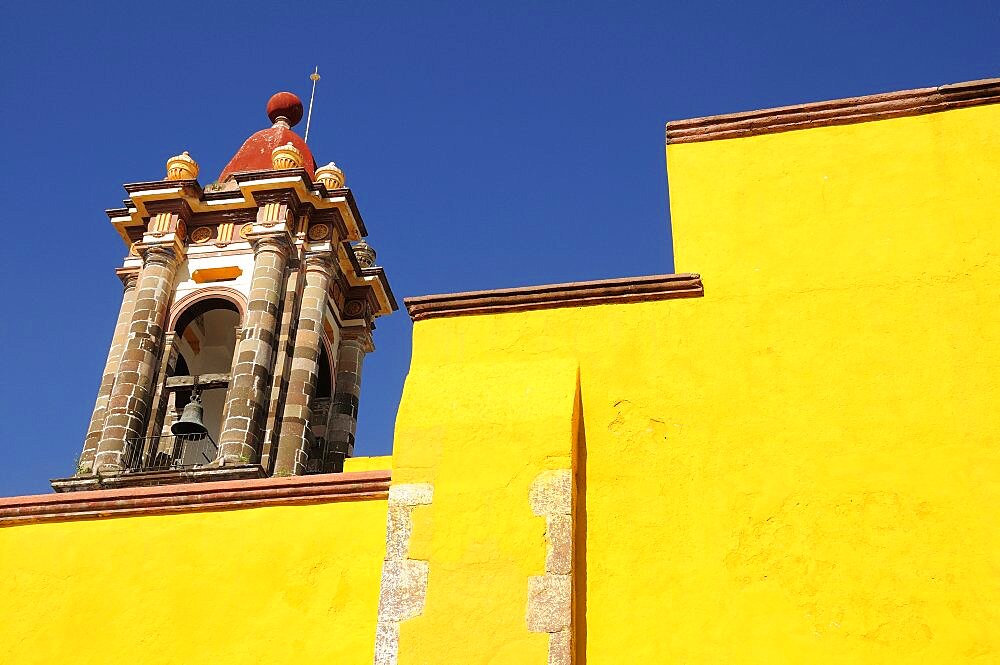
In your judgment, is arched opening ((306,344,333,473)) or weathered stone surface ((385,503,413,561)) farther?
arched opening ((306,344,333,473))

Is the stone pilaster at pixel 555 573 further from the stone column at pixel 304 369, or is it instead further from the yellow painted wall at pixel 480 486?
the stone column at pixel 304 369

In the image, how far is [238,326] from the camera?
632 inches

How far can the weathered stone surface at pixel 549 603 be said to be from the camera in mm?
5125

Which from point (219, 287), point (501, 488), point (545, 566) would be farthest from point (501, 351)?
point (219, 287)

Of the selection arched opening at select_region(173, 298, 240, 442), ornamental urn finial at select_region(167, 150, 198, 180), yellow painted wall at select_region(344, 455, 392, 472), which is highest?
ornamental urn finial at select_region(167, 150, 198, 180)

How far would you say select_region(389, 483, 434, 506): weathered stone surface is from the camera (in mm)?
Result: 5625

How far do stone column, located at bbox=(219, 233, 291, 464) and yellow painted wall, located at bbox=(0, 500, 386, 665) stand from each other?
7.39 m

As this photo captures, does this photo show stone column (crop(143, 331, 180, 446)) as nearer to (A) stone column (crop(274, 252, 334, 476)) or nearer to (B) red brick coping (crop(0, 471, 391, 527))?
(A) stone column (crop(274, 252, 334, 476))

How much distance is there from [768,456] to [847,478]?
1.27ft

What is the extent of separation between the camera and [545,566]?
17.3ft

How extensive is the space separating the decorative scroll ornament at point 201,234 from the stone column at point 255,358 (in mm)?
912

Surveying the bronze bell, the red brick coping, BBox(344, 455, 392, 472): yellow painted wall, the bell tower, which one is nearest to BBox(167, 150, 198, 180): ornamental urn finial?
the bell tower

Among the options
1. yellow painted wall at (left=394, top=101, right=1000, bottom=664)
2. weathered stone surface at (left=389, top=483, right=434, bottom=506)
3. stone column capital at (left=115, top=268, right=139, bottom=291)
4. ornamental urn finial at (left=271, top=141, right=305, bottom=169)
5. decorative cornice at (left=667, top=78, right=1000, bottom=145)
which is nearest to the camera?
yellow painted wall at (left=394, top=101, right=1000, bottom=664)

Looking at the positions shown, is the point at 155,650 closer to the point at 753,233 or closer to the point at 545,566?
the point at 545,566
